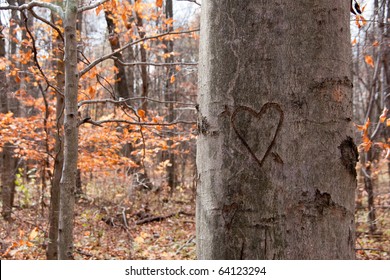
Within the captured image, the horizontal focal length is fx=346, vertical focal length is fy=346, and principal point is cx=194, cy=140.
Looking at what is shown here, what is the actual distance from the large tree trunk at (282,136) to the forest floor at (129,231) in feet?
13.5

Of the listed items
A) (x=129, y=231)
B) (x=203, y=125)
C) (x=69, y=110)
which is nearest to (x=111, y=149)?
(x=129, y=231)

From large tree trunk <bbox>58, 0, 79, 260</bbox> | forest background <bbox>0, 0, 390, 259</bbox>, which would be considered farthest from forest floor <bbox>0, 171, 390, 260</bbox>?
large tree trunk <bbox>58, 0, 79, 260</bbox>

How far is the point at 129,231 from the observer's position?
627 cm

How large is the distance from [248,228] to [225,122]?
0.23 m

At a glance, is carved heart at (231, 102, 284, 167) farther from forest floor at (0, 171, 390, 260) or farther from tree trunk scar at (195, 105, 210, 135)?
forest floor at (0, 171, 390, 260)

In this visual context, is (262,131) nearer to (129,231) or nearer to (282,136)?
(282,136)

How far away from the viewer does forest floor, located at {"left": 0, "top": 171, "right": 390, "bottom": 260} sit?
563 cm

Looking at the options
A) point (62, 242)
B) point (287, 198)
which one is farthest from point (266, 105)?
point (62, 242)

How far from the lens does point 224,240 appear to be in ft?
2.47

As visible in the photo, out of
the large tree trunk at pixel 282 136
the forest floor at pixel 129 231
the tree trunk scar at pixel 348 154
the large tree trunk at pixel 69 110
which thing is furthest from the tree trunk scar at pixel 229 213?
the forest floor at pixel 129 231

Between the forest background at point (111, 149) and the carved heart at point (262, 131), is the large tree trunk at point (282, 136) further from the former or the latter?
the forest background at point (111, 149)

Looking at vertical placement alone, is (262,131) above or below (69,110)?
below

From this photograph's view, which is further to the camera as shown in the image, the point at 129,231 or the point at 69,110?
the point at 129,231

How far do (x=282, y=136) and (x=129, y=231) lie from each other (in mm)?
5955
